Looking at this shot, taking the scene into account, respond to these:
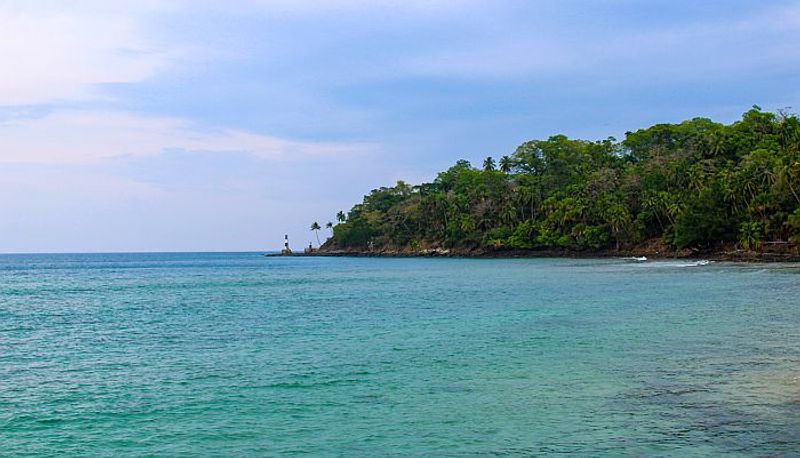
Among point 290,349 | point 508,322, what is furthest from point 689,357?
point 290,349

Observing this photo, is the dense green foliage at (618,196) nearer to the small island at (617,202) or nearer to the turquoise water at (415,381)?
the small island at (617,202)

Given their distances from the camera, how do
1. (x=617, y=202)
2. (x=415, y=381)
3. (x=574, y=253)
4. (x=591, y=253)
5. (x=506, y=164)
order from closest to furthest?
1. (x=415, y=381)
2. (x=617, y=202)
3. (x=591, y=253)
4. (x=574, y=253)
5. (x=506, y=164)

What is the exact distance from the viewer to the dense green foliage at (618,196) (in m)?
85.0

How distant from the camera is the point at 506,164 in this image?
158m

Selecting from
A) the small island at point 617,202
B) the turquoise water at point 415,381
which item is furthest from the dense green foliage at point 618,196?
the turquoise water at point 415,381

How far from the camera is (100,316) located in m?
36.0

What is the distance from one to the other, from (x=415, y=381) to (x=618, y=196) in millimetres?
99514

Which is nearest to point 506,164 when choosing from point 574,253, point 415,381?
point 574,253

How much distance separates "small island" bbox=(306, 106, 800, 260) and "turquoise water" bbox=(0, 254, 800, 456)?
2148 inches

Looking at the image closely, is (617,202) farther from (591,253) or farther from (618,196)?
(591,253)

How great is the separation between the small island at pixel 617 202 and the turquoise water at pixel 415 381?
5456 cm

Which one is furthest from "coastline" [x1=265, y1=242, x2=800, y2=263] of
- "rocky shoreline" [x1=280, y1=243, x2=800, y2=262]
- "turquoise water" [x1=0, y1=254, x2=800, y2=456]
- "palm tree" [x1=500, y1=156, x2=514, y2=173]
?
"turquoise water" [x1=0, y1=254, x2=800, y2=456]

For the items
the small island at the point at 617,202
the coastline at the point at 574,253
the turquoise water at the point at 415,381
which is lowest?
the turquoise water at the point at 415,381

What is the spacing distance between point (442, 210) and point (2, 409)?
5325 inches
